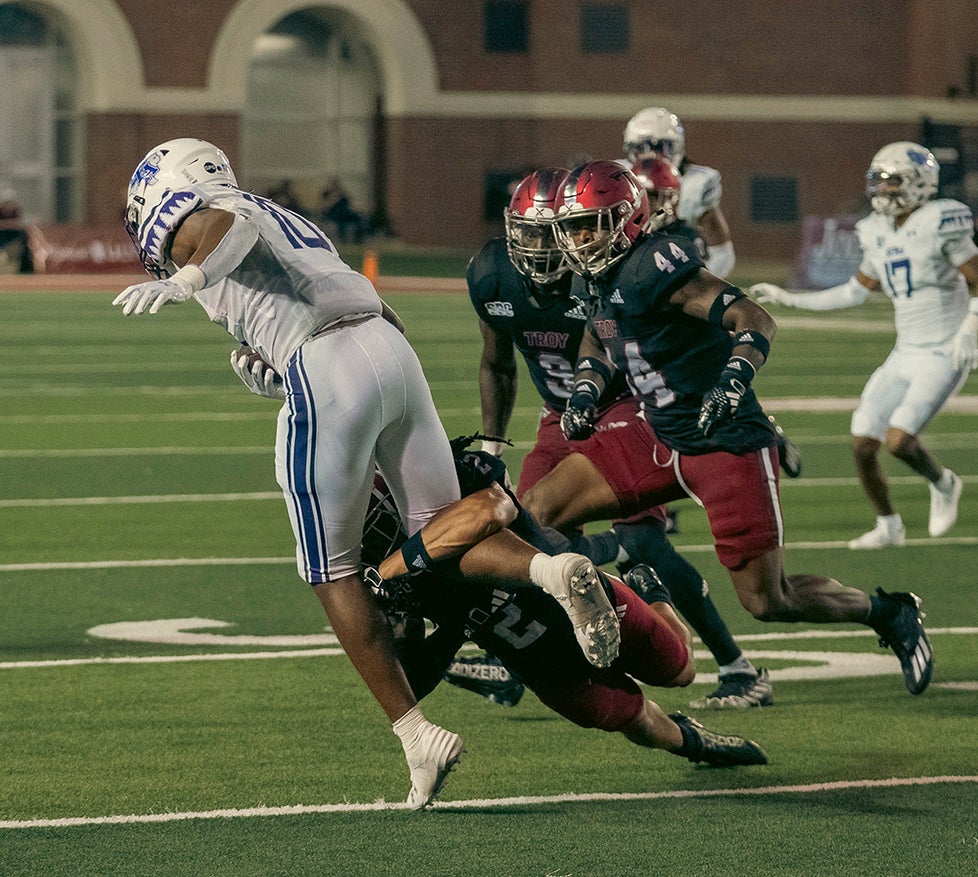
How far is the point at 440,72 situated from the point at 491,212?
2942 mm

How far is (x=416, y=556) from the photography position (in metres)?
4.58

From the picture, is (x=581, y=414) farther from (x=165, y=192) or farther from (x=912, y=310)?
(x=912, y=310)

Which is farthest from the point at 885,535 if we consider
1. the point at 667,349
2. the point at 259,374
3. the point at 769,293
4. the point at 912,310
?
the point at 259,374

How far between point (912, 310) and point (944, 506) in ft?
3.05

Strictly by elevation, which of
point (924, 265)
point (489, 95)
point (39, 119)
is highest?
point (489, 95)

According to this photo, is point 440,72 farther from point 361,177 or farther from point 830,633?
point 830,633

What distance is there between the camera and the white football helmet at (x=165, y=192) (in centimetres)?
460

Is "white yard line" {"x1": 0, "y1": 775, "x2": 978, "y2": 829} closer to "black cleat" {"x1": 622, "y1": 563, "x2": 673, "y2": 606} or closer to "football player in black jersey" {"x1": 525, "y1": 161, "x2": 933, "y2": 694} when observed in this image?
"black cleat" {"x1": 622, "y1": 563, "x2": 673, "y2": 606}

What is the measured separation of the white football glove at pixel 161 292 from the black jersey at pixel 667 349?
1.47m

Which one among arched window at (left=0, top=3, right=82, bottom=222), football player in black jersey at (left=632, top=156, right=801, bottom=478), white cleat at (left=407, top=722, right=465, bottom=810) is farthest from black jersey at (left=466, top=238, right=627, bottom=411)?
arched window at (left=0, top=3, right=82, bottom=222)

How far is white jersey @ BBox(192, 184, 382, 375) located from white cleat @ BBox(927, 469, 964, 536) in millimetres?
4895

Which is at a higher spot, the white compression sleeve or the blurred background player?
the white compression sleeve

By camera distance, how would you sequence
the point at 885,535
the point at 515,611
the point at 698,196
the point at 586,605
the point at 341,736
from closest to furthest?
the point at 586,605, the point at 515,611, the point at 341,736, the point at 885,535, the point at 698,196

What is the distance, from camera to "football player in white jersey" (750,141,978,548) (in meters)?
8.74
